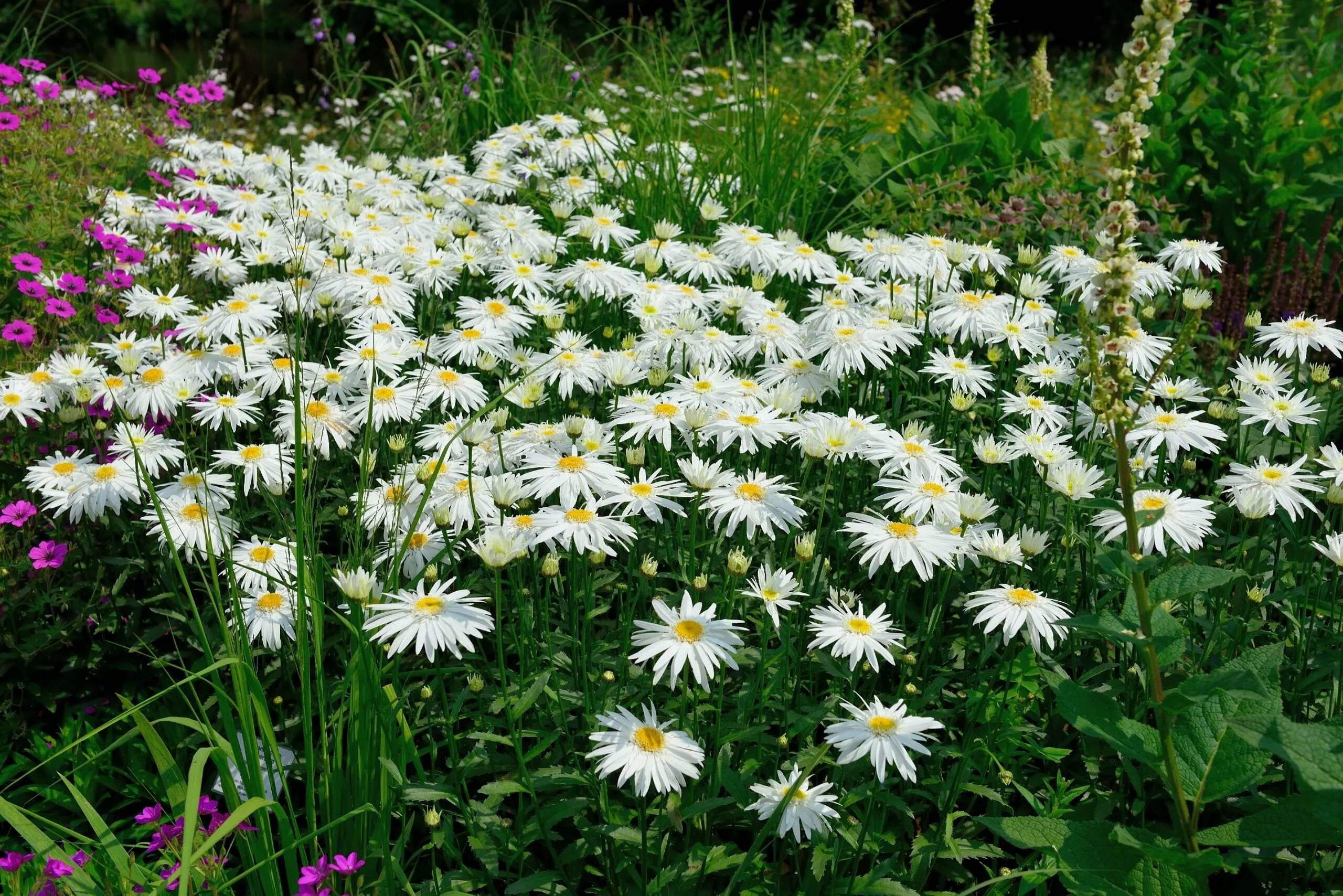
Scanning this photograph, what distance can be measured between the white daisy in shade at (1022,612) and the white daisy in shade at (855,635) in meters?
0.19

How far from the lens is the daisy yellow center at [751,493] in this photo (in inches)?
89.9

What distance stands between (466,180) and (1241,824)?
3637 millimetres

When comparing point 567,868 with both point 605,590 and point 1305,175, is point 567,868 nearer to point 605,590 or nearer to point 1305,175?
point 605,590

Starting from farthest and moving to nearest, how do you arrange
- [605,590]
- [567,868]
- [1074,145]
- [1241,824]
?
[1074,145], [605,590], [567,868], [1241,824]

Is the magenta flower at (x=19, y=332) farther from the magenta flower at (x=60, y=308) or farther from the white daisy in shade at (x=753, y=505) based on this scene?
the white daisy in shade at (x=753, y=505)

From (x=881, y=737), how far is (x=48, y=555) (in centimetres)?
222

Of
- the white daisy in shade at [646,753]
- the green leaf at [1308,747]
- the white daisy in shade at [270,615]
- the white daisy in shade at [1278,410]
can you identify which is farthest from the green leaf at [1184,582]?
the white daisy in shade at [270,615]

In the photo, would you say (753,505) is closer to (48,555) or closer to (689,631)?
(689,631)

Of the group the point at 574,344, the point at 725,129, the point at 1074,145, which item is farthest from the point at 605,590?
the point at 1074,145

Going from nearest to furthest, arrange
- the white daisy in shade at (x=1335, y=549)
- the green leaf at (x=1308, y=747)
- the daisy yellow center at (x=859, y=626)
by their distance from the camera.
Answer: the green leaf at (x=1308, y=747)
the daisy yellow center at (x=859, y=626)
the white daisy in shade at (x=1335, y=549)

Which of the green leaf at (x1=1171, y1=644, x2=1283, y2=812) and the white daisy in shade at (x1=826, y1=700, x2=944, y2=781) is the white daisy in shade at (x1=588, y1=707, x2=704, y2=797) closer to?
the white daisy in shade at (x1=826, y1=700, x2=944, y2=781)

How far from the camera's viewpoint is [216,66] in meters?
13.2

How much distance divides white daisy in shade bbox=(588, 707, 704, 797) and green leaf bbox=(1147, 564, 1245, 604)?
81cm

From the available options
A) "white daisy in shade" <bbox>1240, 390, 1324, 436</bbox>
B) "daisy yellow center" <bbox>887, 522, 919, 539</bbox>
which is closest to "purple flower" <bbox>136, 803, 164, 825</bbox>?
"daisy yellow center" <bbox>887, 522, 919, 539</bbox>
